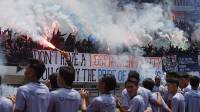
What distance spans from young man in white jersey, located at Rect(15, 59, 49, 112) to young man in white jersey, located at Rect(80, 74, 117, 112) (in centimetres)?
61

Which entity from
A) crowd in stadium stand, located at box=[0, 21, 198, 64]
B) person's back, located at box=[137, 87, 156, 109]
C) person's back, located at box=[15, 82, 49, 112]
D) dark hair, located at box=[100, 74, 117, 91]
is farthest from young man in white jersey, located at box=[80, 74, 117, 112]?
crowd in stadium stand, located at box=[0, 21, 198, 64]

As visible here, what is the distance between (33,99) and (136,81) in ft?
5.40

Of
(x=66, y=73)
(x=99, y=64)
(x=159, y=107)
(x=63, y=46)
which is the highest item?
(x=63, y=46)

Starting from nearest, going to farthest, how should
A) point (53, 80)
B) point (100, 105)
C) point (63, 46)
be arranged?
1. point (100, 105)
2. point (53, 80)
3. point (63, 46)

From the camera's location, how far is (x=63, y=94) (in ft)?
17.1

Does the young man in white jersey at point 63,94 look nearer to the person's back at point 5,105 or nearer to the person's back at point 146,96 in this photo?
the person's back at point 5,105

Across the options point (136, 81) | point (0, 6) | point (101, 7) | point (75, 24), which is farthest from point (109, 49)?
point (136, 81)

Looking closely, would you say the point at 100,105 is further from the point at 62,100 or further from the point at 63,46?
the point at 63,46

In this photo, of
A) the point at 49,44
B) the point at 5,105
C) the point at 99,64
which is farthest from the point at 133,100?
the point at 99,64

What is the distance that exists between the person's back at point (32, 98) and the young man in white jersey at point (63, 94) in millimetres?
84

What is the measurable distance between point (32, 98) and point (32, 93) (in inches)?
2.1

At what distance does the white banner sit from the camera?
53.1 feet

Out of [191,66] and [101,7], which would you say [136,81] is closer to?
[191,66]

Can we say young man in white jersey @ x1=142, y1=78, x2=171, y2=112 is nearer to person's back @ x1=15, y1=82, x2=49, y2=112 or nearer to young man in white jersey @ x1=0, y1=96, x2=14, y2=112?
person's back @ x1=15, y1=82, x2=49, y2=112
